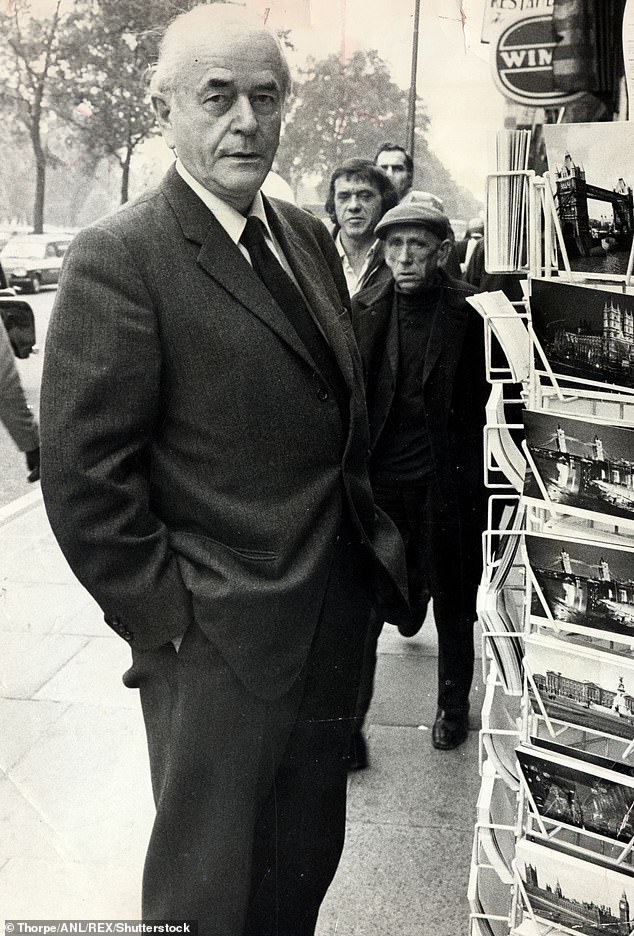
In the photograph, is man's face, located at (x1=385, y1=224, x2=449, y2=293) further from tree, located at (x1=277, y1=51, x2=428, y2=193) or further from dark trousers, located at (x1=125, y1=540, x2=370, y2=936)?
dark trousers, located at (x1=125, y1=540, x2=370, y2=936)

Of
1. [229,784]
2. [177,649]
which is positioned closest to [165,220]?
→ [177,649]

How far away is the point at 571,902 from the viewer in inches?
56.1

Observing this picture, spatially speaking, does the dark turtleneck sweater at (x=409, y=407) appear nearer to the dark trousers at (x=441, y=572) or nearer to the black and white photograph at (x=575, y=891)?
the dark trousers at (x=441, y=572)

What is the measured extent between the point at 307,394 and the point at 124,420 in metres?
0.27

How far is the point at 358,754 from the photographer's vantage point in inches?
87.1

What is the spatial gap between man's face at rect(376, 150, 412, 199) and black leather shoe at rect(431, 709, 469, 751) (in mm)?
1120

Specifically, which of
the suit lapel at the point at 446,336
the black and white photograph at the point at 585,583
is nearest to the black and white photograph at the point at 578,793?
the black and white photograph at the point at 585,583

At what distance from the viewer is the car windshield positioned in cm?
173

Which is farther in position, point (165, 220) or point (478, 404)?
point (478, 404)

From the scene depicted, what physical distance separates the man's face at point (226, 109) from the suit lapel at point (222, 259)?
36 mm

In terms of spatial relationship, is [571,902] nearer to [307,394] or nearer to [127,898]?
[307,394]

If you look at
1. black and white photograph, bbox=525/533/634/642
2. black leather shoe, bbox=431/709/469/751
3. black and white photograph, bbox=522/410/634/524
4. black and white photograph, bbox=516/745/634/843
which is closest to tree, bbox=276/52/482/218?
black and white photograph, bbox=522/410/634/524

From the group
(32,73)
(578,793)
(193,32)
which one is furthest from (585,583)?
(32,73)

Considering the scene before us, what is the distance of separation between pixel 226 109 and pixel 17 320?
56cm
